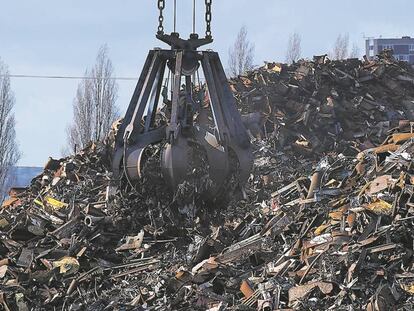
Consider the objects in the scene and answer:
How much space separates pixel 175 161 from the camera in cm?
729

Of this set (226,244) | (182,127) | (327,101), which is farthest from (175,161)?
(327,101)

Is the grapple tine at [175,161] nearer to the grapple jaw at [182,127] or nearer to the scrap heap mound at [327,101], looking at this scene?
the grapple jaw at [182,127]

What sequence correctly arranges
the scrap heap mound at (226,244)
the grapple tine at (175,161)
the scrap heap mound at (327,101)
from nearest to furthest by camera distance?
1. the scrap heap mound at (226,244)
2. the grapple tine at (175,161)
3. the scrap heap mound at (327,101)

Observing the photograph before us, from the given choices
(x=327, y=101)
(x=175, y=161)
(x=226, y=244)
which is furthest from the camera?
(x=327, y=101)

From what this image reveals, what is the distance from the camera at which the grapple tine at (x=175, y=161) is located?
7.30m

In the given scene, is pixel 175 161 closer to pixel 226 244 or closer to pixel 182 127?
pixel 182 127

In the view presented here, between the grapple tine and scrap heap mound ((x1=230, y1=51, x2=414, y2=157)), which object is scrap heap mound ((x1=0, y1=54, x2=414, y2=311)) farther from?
scrap heap mound ((x1=230, y1=51, x2=414, y2=157))

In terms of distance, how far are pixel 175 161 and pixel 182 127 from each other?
1.43 feet

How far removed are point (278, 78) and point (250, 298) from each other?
31.7ft

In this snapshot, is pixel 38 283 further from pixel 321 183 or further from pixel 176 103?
pixel 321 183

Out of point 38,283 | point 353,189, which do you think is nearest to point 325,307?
point 353,189

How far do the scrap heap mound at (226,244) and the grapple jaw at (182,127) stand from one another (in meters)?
0.25

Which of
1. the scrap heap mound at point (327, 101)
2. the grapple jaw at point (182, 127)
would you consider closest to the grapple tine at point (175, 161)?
the grapple jaw at point (182, 127)

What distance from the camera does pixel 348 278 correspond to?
6.67m
